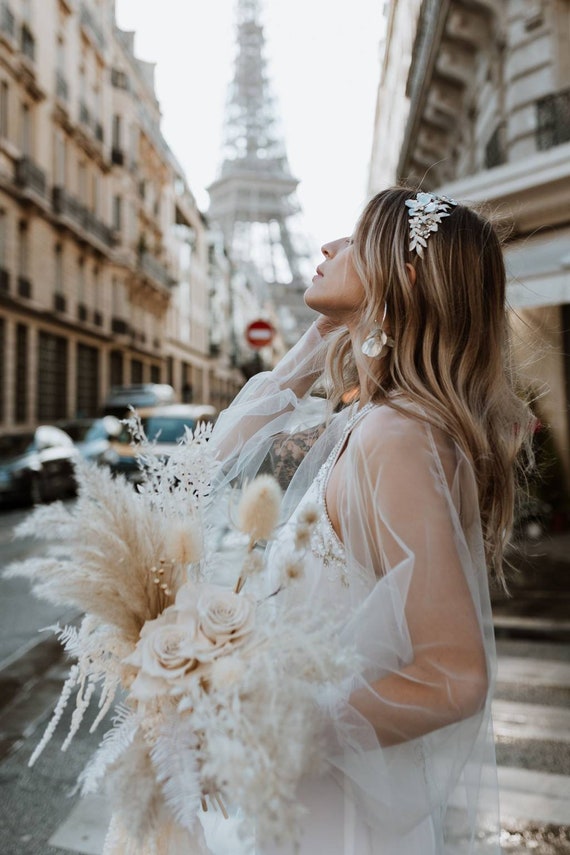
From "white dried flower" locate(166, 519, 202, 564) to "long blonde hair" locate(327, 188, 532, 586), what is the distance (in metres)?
0.44

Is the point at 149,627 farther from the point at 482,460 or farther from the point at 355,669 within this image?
the point at 482,460

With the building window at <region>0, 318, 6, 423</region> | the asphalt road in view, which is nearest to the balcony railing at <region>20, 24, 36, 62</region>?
the building window at <region>0, 318, 6, 423</region>

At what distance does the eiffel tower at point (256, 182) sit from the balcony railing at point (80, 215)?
919 inches

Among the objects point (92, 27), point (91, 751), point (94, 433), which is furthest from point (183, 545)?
point (92, 27)

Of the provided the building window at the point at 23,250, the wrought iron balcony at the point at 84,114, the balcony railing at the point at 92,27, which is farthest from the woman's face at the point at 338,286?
the balcony railing at the point at 92,27

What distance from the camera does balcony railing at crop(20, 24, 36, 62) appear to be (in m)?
22.6

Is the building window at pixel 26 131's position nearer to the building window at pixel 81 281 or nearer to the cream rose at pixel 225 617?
the building window at pixel 81 281

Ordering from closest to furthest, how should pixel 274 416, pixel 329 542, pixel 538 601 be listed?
1. pixel 329 542
2. pixel 274 416
3. pixel 538 601

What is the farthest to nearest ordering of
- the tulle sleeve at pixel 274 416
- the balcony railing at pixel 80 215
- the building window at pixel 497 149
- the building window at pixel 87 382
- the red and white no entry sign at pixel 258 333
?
the building window at pixel 87 382 < the balcony railing at pixel 80 215 < the red and white no entry sign at pixel 258 333 < the building window at pixel 497 149 < the tulle sleeve at pixel 274 416

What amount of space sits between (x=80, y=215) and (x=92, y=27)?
807 cm

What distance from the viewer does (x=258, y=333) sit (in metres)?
13.6

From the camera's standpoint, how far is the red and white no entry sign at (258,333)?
13.5 metres

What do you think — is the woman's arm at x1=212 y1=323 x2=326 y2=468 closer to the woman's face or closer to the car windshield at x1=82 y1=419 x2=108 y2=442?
the woman's face

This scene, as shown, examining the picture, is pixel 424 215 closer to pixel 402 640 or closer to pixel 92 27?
pixel 402 640
